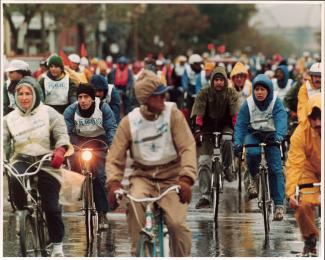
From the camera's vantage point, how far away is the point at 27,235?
12.2 meters

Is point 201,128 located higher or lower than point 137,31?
lower

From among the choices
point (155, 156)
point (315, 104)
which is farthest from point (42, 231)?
point (315, 104)

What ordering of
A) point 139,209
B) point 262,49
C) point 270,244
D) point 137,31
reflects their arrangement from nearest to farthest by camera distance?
1. point 139,209
2. point 270,244
3. point 137,31
4. point 262,49

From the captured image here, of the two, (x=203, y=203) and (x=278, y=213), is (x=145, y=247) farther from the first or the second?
(x=203, y=203)

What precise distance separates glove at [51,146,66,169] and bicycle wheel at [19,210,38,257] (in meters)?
0.56

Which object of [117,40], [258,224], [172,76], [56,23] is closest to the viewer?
[258,224]

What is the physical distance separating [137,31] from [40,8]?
33.5m

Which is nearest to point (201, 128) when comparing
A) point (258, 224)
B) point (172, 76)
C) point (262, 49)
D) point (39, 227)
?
point (258, 224)

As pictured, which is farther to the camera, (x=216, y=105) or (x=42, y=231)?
(x=216, y=105)

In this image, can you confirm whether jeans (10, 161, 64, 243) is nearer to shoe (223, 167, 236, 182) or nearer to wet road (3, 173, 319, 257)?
wet road (3, 173, 319, 257)

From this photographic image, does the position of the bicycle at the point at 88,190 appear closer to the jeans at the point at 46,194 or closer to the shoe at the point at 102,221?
the shoe at the point at 102,221

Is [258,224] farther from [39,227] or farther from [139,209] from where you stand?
[139,209]

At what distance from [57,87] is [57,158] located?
289 inches

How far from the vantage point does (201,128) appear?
16.7 m
